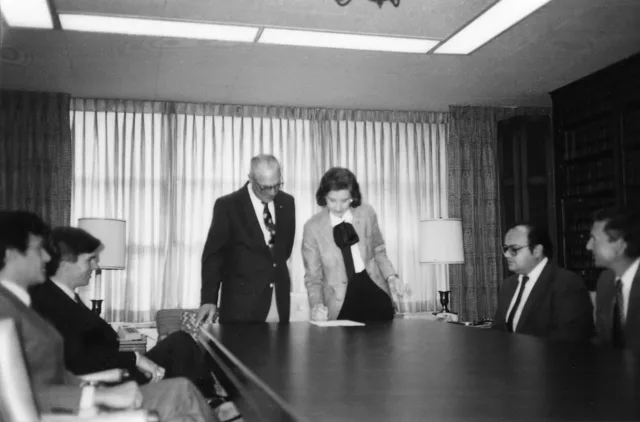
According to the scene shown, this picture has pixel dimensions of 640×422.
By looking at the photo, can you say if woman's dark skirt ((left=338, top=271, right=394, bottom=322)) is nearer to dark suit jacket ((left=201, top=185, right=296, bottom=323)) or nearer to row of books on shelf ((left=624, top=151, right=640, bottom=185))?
dark suit jacket ((left=201, top=185, right=296, bottom=323))

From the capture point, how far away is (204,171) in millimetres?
6629

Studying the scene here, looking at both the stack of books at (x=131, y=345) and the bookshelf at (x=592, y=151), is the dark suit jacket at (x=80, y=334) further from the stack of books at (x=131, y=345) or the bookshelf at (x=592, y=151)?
the bookshelf at (x=592, y=151)

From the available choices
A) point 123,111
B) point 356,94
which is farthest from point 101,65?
point 356,94

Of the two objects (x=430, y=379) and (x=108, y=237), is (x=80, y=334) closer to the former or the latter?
(x=430, y=379)

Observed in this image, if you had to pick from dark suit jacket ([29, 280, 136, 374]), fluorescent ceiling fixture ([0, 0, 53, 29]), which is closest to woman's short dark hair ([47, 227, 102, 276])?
dark suit jacket ([29, 280, 136, 374])

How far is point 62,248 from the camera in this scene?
2.98 metres

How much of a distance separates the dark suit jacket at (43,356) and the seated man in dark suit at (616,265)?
7.30 ft

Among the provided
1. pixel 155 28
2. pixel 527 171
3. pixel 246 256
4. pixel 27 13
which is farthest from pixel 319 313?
pixel 527 171

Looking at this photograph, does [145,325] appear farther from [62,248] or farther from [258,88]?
[62,248]

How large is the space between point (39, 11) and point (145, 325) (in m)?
3.22

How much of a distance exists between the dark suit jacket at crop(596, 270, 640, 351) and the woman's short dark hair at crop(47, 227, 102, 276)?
234 centimetres

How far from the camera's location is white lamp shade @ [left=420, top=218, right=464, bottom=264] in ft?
18.4

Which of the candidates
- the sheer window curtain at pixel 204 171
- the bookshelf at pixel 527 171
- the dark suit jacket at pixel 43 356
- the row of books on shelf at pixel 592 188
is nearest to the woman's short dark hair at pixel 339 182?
the dark suit jacket at pixel 43 356

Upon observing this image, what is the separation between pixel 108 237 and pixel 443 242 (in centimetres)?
278
